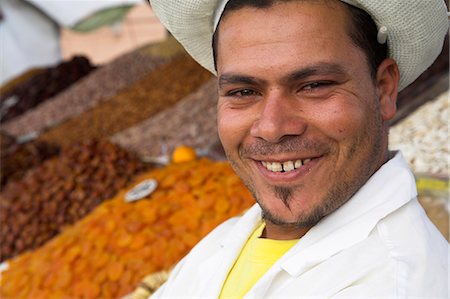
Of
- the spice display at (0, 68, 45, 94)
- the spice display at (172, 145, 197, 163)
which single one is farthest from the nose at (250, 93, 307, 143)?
the spice display at (0, 68, 45, 94)

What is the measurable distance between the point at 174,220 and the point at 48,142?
209cm

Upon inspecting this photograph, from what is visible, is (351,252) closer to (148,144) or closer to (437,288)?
(437,288)

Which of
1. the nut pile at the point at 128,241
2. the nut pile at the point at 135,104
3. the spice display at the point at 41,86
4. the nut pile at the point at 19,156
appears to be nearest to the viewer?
the nut pile at the point at 128,241

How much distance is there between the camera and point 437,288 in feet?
2.92

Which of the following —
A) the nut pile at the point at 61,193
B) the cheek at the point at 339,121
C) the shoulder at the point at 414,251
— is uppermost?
the cheek at the point at 339,121

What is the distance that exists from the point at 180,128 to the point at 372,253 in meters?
2.78

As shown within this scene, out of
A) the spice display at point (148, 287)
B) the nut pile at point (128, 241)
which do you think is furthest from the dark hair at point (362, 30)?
the nut pile at point (128, 241)

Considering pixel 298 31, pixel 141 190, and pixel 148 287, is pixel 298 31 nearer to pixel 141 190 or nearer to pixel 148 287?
pixel 148 287

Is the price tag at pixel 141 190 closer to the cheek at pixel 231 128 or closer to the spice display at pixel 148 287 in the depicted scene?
the spice display at pixel 148 287

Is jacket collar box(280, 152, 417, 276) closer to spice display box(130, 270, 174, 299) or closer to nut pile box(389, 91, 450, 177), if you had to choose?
spice display box(130, 270, 174, 299)

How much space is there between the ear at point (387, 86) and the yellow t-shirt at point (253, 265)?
31cm

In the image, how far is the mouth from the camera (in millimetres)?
1008

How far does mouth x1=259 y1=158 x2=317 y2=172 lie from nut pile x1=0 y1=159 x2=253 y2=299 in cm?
126

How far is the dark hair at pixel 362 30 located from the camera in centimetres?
101
